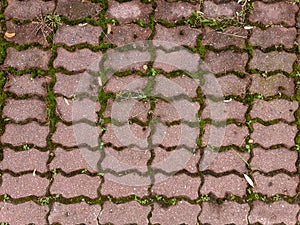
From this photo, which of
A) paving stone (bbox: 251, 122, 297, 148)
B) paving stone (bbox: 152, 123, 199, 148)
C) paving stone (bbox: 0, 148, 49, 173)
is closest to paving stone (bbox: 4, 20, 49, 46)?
paving stone (bbox: 0, 148, 49, 173)

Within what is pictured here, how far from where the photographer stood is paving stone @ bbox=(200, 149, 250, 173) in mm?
3982

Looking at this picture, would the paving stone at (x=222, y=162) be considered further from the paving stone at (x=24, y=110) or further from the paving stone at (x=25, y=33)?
the paving stone at (x=25, y=33)

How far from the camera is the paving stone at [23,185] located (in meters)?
3.95

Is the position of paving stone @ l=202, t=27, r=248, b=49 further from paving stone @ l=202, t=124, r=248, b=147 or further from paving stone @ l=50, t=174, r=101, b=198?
paving stone @ l=50, t=174, r=101, b=198

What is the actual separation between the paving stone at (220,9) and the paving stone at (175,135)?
1.07 metres

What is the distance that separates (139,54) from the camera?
4004 millimetres

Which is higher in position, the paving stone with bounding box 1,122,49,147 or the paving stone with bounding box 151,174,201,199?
the paving stone with bounding box 1,122,49,147

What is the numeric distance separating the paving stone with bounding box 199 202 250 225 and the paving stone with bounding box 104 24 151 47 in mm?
1644

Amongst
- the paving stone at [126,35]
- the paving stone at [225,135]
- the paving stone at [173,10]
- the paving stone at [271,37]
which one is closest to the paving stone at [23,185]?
the paving stone at [126,35]

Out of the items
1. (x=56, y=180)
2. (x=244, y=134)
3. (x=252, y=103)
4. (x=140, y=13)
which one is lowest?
(x=56, y=180)

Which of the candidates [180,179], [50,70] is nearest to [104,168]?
[180,179]

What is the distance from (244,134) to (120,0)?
5.57 ft

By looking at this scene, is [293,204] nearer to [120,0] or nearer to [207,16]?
[207,16]

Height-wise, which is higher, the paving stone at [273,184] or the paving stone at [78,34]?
the paving stone at [78,34]
